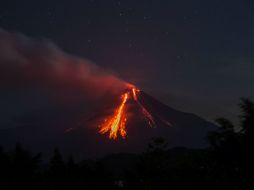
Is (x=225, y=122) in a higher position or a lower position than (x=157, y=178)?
lower

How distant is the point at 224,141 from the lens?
22.6 m

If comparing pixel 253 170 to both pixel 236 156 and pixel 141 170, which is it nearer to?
pixel 236 156

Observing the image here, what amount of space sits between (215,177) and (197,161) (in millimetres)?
3852

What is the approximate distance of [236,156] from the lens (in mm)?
22188

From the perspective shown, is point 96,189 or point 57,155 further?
point 96,189

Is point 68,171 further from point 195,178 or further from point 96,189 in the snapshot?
point 195,178

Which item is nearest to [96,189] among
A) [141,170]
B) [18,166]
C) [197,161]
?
[141,170]

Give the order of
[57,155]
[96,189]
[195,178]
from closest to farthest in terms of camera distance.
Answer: [195,178], [57,155], [96,189]

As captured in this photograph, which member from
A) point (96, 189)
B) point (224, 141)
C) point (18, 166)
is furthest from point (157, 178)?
point (96, 189)

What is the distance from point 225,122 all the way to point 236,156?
5.64 ft

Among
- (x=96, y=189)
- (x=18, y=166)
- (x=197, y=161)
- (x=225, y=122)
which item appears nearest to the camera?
(x=225, y=122)

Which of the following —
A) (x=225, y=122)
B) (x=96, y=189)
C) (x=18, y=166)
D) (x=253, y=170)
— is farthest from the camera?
(x=96, y=189)

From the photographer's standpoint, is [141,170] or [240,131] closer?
[240,131]

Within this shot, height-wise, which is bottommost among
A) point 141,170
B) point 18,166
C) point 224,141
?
point 224,141
